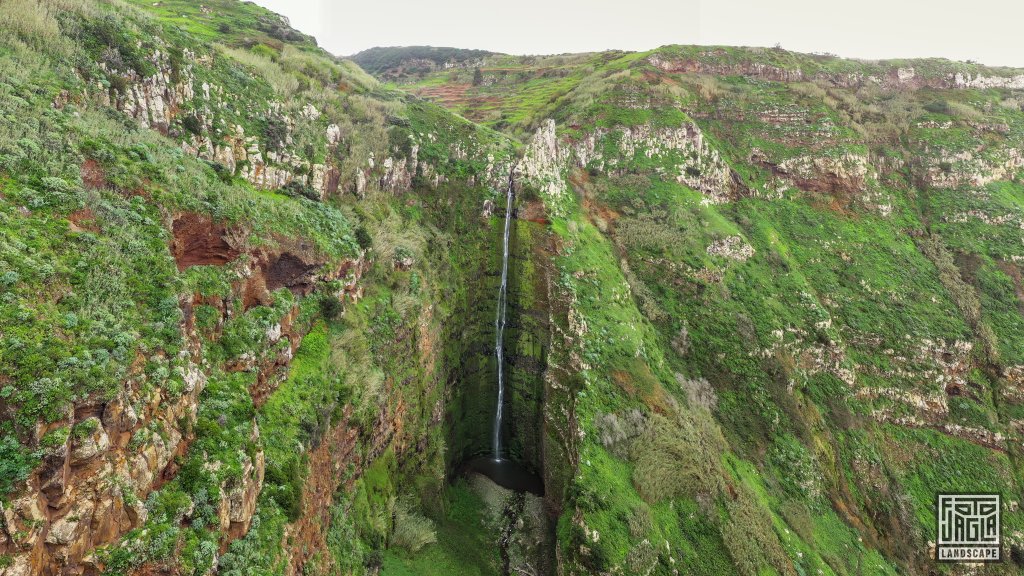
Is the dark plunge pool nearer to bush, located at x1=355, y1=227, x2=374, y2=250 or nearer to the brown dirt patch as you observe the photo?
bush, located at x1=355, y1=227, x2=374, y2=250

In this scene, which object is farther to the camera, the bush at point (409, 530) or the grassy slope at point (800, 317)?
the grassy slope at point (800, 317)

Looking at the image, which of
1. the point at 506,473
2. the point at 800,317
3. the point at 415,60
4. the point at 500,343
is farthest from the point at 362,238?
the point at 415,60

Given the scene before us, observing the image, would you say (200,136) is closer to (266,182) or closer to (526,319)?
(266,182)

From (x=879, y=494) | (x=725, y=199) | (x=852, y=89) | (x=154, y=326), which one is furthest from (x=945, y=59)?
(x=154, y=326)

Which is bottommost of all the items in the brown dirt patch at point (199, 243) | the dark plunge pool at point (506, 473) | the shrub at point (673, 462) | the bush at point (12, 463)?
the dark plunge pool at point (506, 473)

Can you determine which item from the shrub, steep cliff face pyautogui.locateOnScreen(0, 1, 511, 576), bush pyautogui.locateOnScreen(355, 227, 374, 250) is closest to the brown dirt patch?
steep cliff face pyautogui.locateOnScreen(0, 1, 511, 576)

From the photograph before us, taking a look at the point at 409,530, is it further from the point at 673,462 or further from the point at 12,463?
the point at 12,463

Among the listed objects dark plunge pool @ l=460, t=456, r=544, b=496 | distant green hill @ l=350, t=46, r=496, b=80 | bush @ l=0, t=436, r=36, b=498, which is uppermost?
distant green hill @ l=350, t=46, r=496, b=80

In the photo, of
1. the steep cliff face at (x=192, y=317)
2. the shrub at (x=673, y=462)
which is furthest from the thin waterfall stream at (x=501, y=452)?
the shrub at (x=673, y=462)

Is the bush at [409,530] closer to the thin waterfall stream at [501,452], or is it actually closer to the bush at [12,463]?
the thin waterfall stream at [501,452]
